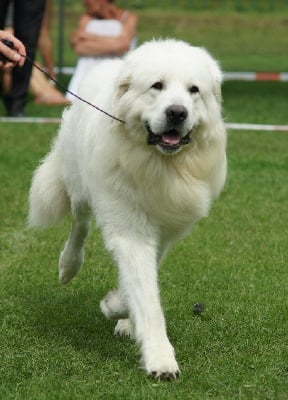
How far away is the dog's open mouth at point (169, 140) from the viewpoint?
15.7 feet

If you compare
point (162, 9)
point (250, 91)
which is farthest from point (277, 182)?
point (162, 9)

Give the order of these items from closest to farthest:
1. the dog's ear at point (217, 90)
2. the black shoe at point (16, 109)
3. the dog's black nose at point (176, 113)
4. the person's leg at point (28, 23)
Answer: the dog's black nose at point (176, 113), the dog's ear at point (217, 90), the person's leg at point (28, 23), the black shoe at point (16, 109)

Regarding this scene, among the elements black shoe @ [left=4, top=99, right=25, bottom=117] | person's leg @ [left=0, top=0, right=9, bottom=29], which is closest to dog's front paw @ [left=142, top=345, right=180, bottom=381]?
person's leg @ [left=0, top=0, right=9, bottom=29]

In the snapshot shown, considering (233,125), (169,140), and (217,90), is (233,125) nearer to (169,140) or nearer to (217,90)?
(217,90)

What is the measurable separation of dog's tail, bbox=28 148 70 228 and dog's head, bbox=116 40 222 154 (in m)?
1.29

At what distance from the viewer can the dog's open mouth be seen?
15.7ft

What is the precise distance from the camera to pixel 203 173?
506 centimetres

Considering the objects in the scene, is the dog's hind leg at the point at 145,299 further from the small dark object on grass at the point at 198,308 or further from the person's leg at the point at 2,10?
the person's leg at the point at 2,10

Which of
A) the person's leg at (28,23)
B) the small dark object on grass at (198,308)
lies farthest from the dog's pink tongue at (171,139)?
the person's leg at (28,23)

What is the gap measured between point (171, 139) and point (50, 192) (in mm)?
1608

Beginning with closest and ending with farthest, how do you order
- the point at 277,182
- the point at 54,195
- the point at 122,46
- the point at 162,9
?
the point at 54,195, the point at 277,182, the point at 122,46, the point at 162,9

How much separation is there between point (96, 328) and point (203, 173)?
3.61ft

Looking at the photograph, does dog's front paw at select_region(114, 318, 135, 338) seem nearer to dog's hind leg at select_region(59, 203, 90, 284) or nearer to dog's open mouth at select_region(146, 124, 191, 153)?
dog's hind leg at select_region(59, 203, 90, 284)

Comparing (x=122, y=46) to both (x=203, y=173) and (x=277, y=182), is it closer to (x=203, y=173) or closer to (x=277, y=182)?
(x=277, y=182)
